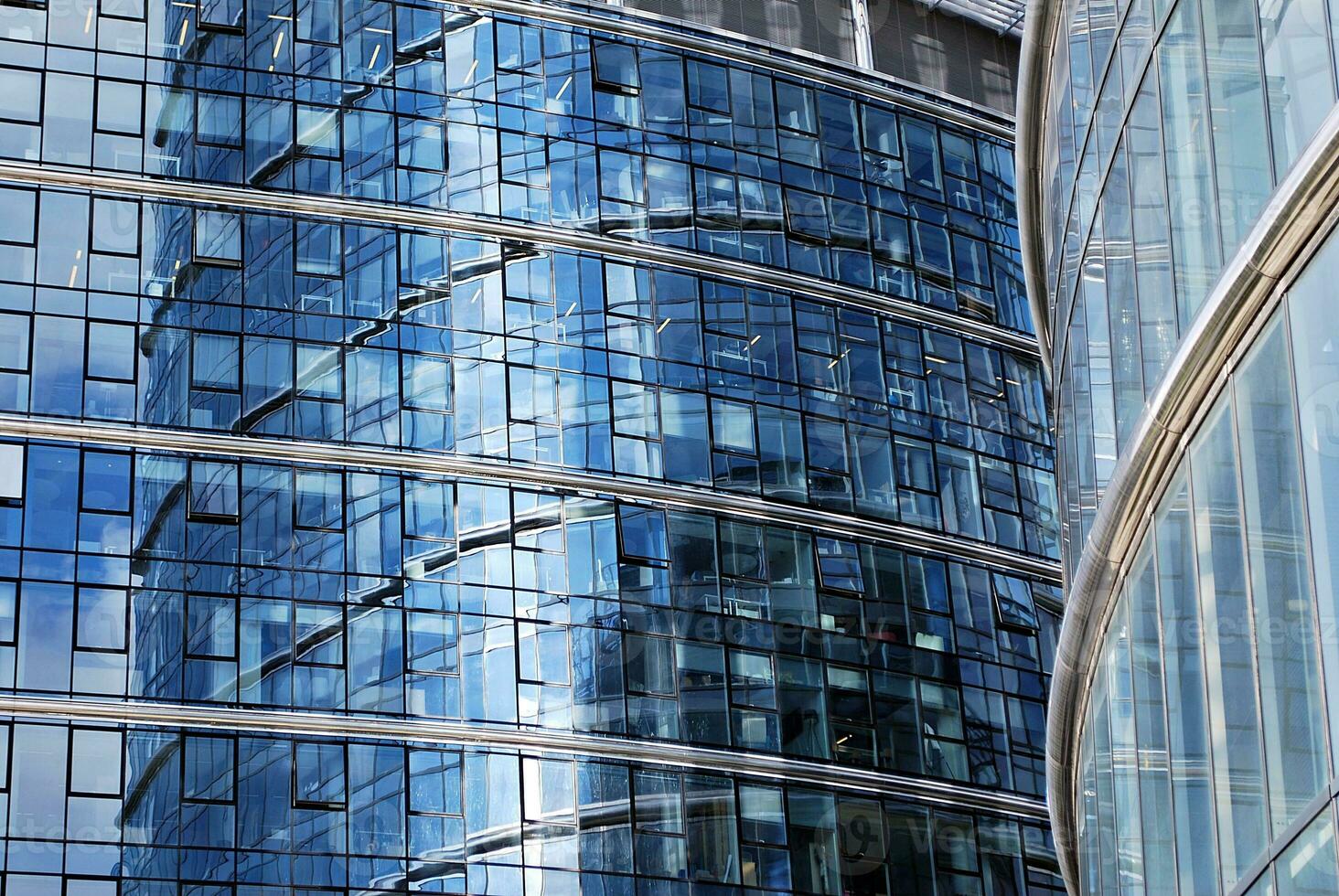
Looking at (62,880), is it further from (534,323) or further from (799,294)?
(799,294)

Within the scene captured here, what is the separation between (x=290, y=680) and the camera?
35562 millimetres

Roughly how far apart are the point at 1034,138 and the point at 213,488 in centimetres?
1979

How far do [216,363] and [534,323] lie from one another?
223 inches

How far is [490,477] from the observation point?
38.0m

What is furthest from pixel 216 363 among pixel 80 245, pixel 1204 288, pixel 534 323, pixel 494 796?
pixel 1204 288

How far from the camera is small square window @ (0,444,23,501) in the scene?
35656mm

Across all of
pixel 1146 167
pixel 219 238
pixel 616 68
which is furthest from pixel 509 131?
pixel 1146 167

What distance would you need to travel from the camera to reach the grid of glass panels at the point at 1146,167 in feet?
40.3

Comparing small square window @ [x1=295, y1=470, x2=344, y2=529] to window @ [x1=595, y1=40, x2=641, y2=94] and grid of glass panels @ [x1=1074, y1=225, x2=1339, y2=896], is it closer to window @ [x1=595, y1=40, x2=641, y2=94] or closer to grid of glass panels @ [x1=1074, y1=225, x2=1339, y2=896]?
window @ [x1=595, y1=40, x2=641, y2=94]

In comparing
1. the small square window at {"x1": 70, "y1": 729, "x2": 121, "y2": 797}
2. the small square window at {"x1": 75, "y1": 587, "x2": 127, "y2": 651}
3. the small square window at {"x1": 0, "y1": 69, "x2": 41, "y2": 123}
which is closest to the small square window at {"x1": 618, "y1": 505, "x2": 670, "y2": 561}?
the small square window at {"x1": 75, "y1": 587, "x2": 127, "y2": 651}

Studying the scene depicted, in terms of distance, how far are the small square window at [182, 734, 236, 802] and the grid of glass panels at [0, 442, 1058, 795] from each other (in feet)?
2.49

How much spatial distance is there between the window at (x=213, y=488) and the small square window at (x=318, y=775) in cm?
415

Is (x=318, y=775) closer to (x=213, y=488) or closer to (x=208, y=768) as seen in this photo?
(x=208, y=768)


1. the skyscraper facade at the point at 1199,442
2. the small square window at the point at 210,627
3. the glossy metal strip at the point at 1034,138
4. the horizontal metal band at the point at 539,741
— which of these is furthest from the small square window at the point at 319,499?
the skyscraper facade at the point at 1199,442
